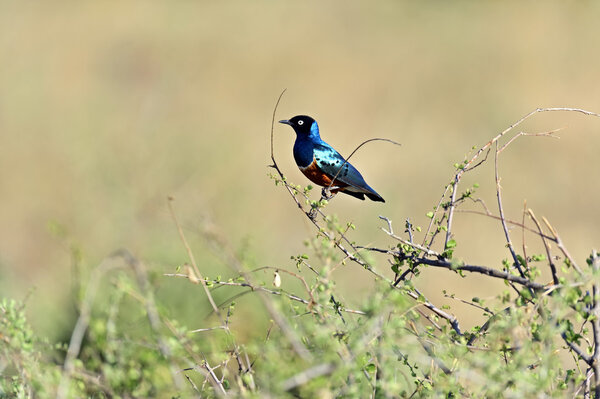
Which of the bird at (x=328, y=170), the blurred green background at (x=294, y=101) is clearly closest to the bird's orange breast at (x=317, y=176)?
the bird at (x=328, y=170)

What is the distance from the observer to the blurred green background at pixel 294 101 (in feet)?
31.4

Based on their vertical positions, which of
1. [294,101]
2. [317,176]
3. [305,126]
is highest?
[294,101]

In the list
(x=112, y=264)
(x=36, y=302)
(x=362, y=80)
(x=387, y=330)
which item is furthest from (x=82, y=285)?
(x=362, y=80)

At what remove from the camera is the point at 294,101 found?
12258 millimetres

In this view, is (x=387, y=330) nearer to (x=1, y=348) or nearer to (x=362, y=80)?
(x=1, y=348)

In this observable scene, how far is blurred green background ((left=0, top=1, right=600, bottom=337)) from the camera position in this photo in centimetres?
959

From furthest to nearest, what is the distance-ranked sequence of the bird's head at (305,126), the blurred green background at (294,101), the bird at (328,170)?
the blurred green background at (294,101), the bird's head at (305,126), the bird at (328,170)

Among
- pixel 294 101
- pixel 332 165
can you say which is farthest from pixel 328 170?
pixel 294 101

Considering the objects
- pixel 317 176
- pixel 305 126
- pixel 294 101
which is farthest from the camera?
pixel 294 101

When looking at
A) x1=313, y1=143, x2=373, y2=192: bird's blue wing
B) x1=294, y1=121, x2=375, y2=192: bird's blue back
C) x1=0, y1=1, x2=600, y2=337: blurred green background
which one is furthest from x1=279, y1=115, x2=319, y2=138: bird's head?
x1=0, y1=1, x2=600, y2=337: blurred green background

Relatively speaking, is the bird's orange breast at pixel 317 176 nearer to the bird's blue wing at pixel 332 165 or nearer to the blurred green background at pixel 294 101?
the bird's blue wing at pixel 332 165

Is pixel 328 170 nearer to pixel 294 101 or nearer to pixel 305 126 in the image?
pixel 305 126

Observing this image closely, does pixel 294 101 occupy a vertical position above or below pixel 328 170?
above

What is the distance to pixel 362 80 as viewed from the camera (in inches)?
506
